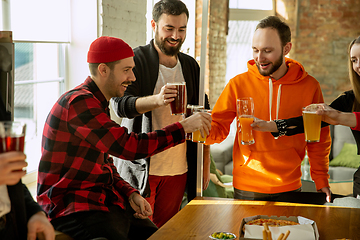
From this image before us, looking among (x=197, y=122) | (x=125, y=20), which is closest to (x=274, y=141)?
(x=197, y=122)

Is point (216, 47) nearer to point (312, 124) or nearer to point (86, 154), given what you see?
point (312, 124)

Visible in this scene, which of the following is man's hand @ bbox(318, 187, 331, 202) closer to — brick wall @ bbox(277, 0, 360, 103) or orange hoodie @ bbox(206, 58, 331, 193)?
orange hoodie @ bbox(206, 58, 331, 193)

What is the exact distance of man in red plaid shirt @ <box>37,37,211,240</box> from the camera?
64.6 inches

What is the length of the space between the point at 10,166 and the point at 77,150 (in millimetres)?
678

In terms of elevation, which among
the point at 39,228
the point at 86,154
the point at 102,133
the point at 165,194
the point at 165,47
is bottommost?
the point at 165,194

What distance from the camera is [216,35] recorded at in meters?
5.42

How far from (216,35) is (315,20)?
1432 millimetres

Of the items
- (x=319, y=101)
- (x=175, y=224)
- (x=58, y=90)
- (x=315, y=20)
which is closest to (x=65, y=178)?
(x=175, y=224)

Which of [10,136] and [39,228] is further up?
[10,136]

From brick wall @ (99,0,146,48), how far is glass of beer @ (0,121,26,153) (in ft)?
7.77

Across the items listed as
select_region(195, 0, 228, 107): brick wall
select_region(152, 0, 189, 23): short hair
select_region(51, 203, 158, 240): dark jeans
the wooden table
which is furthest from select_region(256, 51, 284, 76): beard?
select_region(195, 0, 228, 107): brick wall

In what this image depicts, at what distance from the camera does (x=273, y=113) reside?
2086 millimetres

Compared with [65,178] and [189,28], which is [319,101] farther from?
[189,28]

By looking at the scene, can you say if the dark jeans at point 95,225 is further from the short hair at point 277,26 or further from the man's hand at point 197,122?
the short hair at point 277,26
